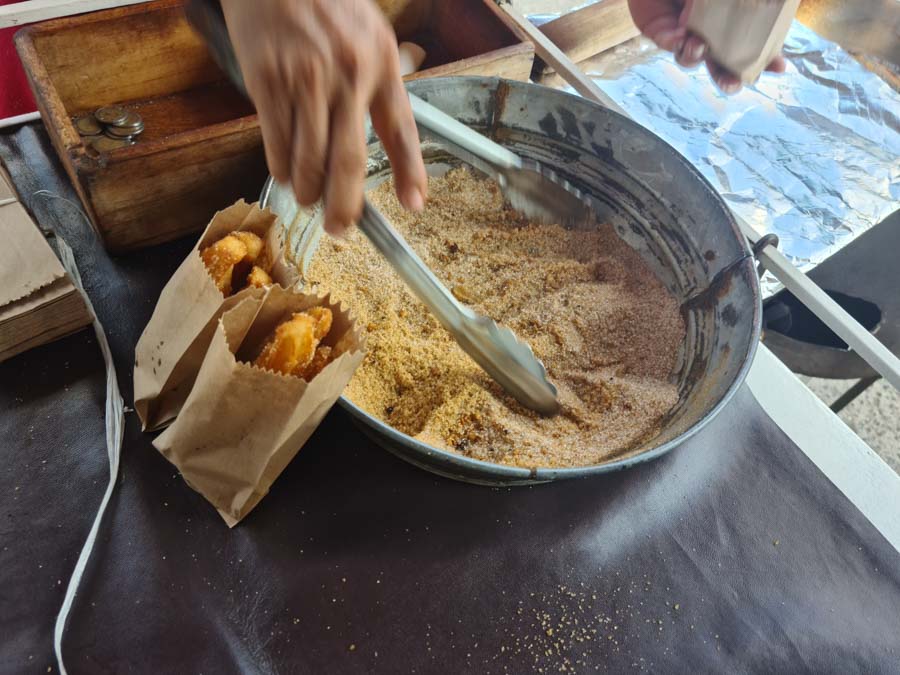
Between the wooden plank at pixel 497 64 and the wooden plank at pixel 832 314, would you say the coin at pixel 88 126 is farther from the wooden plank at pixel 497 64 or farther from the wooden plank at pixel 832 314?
the wooden plank at pixel 832 314

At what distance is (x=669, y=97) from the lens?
1.32 meters

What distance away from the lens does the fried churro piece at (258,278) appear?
1.99 ft

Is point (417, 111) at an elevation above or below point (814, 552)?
above

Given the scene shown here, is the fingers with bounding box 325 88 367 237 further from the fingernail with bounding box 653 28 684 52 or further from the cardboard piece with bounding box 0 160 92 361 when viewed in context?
the fingernail with bounding box 653 28 684 52

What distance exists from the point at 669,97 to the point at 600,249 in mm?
649

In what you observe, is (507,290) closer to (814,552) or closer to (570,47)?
(814,552)

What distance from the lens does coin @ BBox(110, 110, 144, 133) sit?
0.91m

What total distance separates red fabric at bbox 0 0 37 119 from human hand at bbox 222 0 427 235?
1.00 m

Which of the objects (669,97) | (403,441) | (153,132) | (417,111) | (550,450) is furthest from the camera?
(669,97)

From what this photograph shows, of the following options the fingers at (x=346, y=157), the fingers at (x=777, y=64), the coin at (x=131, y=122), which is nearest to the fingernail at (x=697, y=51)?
the fingers at (x=777, y=64)

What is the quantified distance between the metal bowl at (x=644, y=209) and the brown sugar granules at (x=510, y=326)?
26mm

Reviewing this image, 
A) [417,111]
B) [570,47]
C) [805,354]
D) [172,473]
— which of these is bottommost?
[805,354]

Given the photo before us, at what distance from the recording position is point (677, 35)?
2.75 feet

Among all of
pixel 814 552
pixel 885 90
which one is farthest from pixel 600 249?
pixel 885 90
